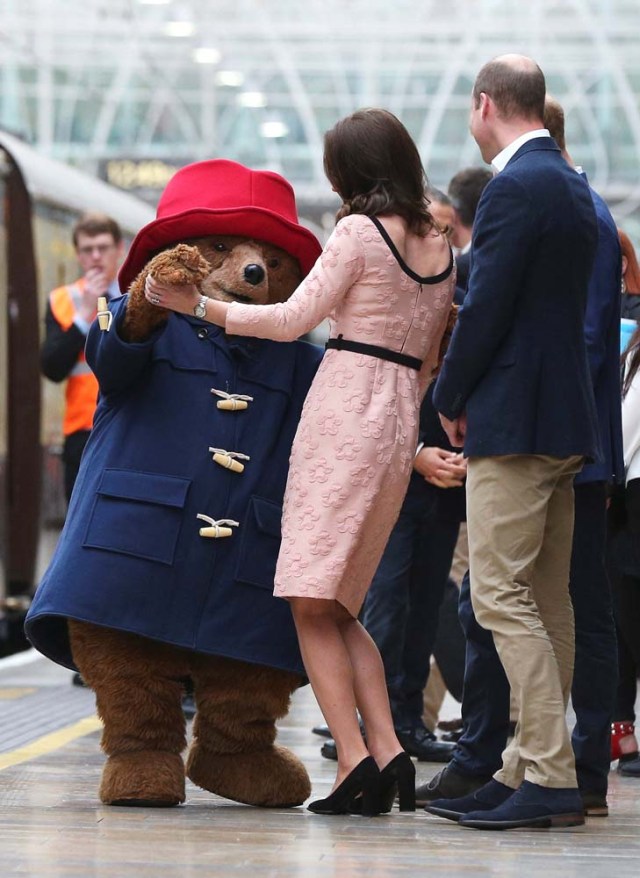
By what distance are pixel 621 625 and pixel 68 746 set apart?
1.99 m

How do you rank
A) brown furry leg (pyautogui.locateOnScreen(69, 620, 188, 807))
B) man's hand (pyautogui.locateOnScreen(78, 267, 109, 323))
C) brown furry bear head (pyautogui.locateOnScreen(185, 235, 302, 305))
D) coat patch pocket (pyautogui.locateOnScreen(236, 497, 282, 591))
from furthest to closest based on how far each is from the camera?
1. man's hand (pyautogui.locateOnScreen(78, 267, 109, 323))
2. brown furry bear head (pyautogui.locateOnScreen(185, 235, 302, 305))
3. coat patch pocket (pyautogui.locateOnScreen(236, 497, 282, 591))
4. brown furry leg (pyautogui.locateOnScreen(69, 620, 188, 807))

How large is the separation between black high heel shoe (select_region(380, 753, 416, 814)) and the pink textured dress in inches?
16.9

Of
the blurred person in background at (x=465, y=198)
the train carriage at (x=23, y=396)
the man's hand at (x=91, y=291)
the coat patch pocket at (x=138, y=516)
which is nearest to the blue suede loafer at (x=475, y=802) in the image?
the coat patch pocket at (x=138, y=516)

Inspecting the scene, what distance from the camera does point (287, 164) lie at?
1731 inches

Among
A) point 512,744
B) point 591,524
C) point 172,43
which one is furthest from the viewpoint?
point 172,43

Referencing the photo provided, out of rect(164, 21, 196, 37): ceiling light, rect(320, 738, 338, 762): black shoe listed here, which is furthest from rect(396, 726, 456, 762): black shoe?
rect(164, 21, 196, 37): ceiling light

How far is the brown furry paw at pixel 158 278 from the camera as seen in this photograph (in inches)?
201

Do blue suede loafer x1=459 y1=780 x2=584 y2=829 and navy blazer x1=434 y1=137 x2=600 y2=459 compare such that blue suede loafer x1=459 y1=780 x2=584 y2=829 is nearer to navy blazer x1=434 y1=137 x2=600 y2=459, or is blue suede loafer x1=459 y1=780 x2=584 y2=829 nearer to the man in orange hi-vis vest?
navy blazer x1=434 y1=137 x2=600 y2=459

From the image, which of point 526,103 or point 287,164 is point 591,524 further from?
point 287,164

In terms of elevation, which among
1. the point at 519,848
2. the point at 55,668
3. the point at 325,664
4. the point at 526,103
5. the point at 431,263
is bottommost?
the point at 55,668

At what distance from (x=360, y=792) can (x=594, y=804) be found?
0.65 m

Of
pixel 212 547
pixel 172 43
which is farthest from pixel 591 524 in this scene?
pixel 172 43

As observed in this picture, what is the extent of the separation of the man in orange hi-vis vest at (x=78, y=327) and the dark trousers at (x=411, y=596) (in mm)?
2539

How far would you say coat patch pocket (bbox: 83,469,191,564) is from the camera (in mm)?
5312
